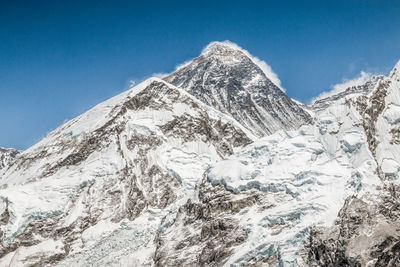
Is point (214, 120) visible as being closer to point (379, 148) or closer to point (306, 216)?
point (379, 148)

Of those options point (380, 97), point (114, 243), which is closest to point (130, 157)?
point (114, 243)

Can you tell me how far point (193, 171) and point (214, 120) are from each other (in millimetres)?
21437

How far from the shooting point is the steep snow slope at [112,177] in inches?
2990

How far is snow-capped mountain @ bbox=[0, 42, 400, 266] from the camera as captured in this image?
165 feet

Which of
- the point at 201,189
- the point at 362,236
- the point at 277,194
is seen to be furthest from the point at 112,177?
the point at 362,236

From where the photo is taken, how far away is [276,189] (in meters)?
60.2

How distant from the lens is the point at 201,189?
67500 millimetres

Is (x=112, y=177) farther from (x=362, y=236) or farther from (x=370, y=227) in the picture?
(x=362, y=236)

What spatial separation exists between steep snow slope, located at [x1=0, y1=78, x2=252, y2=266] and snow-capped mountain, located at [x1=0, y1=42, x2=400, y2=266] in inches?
9.7

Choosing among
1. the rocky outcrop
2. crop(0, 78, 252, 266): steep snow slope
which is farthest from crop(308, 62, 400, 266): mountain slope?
crop(0, 78, 252, 266): steep snow slope

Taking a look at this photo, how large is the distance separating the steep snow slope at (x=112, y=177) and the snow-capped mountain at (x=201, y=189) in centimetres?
25

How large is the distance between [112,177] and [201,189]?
2757cm

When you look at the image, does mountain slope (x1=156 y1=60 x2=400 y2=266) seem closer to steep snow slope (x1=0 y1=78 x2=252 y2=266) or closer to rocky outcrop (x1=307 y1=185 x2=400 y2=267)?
rocky outcrop (x1=307 y1=185 x2=400 y2=267)

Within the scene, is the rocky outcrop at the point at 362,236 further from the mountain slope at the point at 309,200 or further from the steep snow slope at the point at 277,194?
the steep snow slope at the point at 277,194
